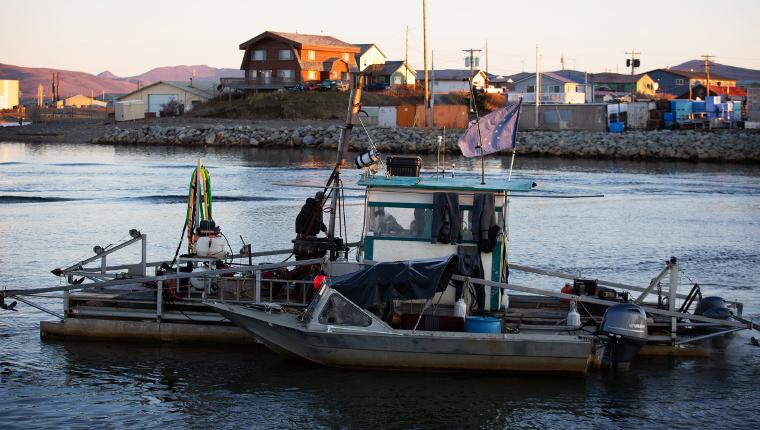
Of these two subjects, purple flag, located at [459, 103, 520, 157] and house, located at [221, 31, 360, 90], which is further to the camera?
house, located at [221, 31, 360, 90]

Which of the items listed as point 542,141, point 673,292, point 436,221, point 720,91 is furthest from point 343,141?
point 720,91

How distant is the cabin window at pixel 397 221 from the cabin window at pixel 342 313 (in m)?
1.89

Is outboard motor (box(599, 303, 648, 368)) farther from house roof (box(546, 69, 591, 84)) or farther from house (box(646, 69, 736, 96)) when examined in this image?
house (box(646, 69, 736, 96))

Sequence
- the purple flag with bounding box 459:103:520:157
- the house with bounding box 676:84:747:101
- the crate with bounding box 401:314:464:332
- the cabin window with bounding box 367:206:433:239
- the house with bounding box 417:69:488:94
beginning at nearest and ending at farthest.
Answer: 1. the crate with bounding box 401:314:464:332
2. the cabin window with bounding box 367:206:433:239
3. the purple flag with bounding box 459:103:520:157
4. the house with bounding box 417:69:488:94
5. the house with bounding box 676:84:747:101

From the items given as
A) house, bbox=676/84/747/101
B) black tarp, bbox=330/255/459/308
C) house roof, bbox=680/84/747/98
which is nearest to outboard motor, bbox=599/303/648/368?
black tarp, bbox=330/255/459/308

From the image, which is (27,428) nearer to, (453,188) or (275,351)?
(275,351)

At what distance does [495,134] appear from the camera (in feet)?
59.8

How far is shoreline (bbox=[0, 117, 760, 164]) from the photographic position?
246 feet

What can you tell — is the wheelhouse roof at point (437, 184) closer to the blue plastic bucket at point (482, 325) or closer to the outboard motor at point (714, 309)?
the blue plastic bucket at point (482, 325)

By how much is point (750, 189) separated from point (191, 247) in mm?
41912

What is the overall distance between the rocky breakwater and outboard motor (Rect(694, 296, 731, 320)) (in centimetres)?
5744

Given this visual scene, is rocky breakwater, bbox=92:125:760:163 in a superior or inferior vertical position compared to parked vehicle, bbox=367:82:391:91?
inferior

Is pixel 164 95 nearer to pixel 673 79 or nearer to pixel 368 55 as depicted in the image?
pixel 368 55

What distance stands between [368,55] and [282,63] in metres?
17.6
